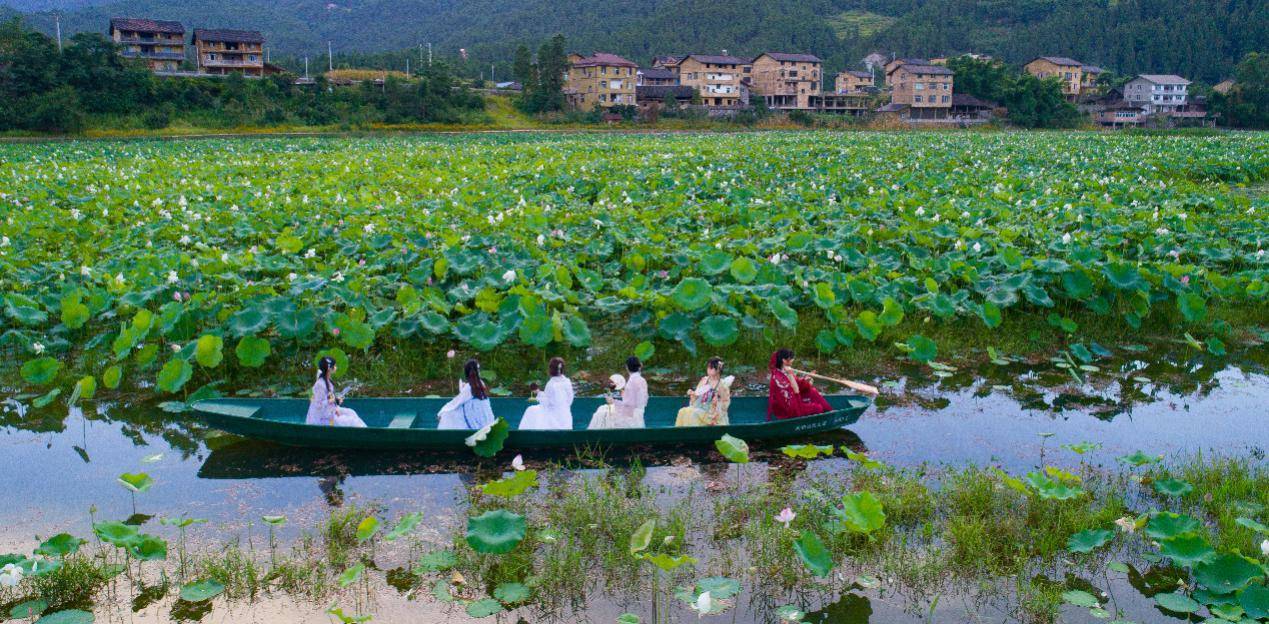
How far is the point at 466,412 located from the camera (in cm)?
621

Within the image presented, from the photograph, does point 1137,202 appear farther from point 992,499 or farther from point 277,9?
point 277,9

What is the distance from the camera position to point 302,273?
9719 mm

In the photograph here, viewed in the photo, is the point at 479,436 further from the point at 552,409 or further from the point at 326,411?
the point at 326,411

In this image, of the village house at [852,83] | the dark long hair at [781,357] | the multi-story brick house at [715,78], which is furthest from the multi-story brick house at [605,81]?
the dark long hair at [781,357]

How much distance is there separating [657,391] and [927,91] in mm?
71940

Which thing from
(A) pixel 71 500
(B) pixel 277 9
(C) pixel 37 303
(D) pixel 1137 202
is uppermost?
(B) pixel 277 9

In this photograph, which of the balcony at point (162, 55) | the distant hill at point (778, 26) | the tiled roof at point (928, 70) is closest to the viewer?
the balcony at point (162, 55)

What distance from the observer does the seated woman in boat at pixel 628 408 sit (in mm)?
6277

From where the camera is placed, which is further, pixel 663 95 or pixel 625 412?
pixel 663 95

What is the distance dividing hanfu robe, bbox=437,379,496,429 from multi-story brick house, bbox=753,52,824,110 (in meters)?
77.1

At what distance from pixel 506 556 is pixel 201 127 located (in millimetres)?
54179

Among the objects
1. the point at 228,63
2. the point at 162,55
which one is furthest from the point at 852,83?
the point at 162,55

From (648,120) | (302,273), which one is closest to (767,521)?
(302,273)

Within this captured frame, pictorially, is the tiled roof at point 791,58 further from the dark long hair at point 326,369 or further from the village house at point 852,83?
the dark long hair at point 326,369
